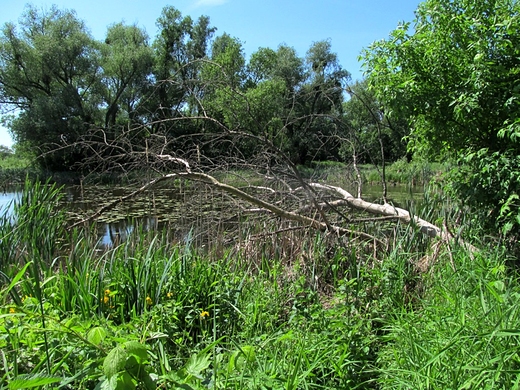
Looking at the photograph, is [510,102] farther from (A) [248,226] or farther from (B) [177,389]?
(B) [177,389]

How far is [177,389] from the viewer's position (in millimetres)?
1498

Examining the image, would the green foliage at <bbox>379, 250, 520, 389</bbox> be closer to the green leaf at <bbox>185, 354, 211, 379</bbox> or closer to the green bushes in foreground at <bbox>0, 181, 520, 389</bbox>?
the green bushes in foreground at <bbox>0, 181, 520, 389</bbox>

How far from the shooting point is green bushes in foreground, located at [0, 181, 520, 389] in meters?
1.56

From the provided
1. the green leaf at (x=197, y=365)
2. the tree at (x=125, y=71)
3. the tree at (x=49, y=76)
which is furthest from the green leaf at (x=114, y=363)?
the tree at (x=125, y=71)

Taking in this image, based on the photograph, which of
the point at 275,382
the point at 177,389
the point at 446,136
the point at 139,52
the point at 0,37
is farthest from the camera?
the point at 139,52

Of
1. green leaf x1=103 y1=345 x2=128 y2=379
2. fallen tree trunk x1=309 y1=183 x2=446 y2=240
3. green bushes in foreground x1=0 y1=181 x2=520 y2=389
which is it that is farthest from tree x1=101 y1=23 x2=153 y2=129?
green leaf x1=103 y1=345 x2=128 y2=379

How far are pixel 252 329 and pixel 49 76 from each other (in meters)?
24.0

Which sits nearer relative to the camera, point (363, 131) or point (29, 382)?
point (29, 382)

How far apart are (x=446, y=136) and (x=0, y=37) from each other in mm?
24631

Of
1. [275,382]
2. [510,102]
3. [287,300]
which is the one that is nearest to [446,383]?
[275,382]

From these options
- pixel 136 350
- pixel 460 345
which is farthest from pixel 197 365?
pixel 460 345

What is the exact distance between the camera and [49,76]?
21734mm

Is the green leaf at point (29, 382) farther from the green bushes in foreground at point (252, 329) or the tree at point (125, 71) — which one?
the tree at point (125, 71)

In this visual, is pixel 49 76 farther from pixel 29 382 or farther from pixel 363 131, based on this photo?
pixel 29 382
